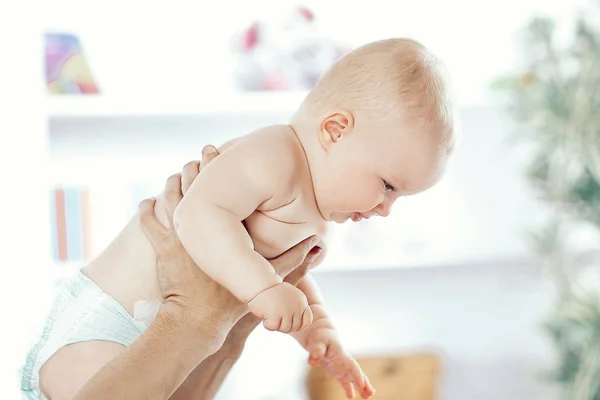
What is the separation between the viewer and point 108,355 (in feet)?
4.34

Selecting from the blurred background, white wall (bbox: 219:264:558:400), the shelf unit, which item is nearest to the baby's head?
the blurred background

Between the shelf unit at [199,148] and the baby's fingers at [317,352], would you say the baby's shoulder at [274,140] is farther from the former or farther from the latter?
the shelf unit at [199,148]

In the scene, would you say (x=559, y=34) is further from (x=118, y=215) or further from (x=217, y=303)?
(x=217, y=303)

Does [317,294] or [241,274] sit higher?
[241,274]

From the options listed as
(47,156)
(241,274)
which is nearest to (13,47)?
(47,156)

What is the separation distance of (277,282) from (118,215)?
76.8 inches

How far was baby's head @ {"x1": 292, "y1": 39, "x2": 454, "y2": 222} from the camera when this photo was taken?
1215 mm

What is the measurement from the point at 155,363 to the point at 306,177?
35 centimetres

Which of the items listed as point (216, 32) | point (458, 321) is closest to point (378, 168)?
point (216, 32)

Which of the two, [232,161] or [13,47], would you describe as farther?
[13,47]

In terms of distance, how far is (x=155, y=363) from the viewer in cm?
123

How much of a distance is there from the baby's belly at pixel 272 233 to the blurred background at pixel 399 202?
1505mm

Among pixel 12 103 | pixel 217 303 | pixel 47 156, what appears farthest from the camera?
pixel 47 156

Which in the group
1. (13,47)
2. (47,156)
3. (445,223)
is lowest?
(445,223)
